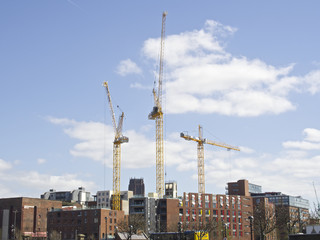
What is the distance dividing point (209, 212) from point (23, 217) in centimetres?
7097

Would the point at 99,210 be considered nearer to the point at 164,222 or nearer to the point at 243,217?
the point at 164,222

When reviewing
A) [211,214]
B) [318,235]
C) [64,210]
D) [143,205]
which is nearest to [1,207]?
[64,210]

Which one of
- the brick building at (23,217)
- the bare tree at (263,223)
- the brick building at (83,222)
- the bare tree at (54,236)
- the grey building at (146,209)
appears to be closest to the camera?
the bare tree at (263,223)

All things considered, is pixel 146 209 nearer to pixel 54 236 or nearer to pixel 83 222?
pixel 83 222

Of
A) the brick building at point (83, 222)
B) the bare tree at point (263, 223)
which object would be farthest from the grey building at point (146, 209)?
the bare tree at point (263, 223)

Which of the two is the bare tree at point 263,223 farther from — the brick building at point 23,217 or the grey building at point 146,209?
the brick building at point 23,217

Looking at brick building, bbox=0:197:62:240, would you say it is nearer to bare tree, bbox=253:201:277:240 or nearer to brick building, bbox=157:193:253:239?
brick building, bbox=157:193:253:239

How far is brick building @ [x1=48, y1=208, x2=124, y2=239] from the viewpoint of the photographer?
156663mm

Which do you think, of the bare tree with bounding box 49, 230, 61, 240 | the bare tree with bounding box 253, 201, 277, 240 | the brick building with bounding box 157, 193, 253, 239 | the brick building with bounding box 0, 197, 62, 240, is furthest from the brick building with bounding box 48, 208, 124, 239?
the bare tree with bounding box 253, 201, 277, 240

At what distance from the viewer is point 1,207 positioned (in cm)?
17088

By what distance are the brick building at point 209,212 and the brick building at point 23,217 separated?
46119 mm

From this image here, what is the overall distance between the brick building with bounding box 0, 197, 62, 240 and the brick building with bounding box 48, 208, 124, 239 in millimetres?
7234

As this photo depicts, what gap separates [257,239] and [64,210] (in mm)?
84768

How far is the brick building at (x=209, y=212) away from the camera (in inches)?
6496
